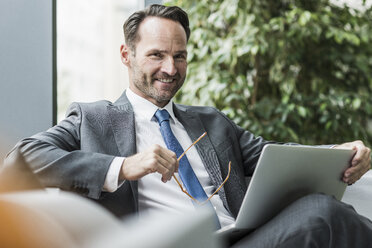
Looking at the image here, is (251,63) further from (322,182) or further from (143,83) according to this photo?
(322,182)

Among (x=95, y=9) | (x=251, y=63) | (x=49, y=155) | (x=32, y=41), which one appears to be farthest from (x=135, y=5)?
(x=49, y=155)

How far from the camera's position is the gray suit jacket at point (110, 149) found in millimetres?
1224

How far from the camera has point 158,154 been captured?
1.15 m

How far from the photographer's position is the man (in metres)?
1.08

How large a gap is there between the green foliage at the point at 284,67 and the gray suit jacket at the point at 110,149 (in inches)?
30.9

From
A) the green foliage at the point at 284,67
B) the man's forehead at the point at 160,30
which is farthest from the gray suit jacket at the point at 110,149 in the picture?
the green foliage at the point at 284,67

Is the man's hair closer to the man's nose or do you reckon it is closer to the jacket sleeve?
the man's nose

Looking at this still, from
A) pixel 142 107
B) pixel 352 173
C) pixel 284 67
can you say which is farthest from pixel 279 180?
pixel 284 67

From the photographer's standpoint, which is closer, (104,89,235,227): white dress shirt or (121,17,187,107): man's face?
(104,89,235,227): white dress shirt

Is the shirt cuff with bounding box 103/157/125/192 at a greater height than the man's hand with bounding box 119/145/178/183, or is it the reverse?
the man's hand with bounding box 119/145/178/183

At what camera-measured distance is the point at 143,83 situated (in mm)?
1654

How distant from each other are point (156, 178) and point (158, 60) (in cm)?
46

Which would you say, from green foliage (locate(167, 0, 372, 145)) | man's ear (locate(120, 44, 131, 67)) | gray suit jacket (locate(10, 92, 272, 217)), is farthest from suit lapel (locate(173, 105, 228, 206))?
green foliage (locate(167, 0, 372, 145))

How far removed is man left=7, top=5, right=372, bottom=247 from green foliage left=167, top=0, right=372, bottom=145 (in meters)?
0.78
